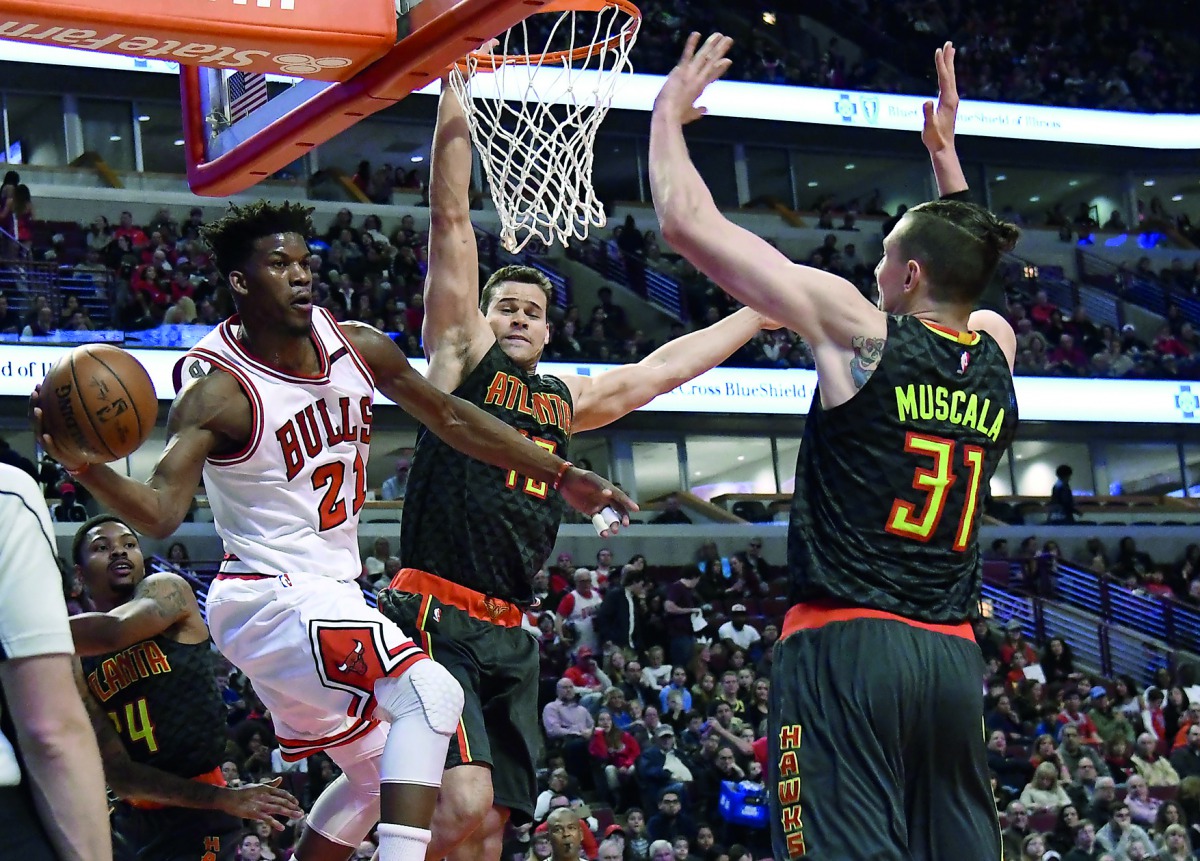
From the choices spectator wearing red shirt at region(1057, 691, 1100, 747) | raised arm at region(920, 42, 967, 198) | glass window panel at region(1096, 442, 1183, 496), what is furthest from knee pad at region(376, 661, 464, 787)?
glass window panel at region(1096, 442, 1183, 496)

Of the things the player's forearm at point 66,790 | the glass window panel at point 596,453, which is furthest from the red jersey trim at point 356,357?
the glass window panel at point 596,453

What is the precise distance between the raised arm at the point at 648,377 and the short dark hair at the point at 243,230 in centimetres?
173

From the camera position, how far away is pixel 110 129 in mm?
26406

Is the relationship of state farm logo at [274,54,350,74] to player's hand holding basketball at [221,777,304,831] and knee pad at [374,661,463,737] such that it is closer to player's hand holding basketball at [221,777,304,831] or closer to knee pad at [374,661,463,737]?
knee pad at [374,661,463,737]

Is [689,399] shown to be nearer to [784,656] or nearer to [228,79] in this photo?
[228,79]

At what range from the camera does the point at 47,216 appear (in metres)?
23.1

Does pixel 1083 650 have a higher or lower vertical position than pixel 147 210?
lower

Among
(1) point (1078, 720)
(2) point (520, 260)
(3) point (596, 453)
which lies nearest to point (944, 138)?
(1) point (1078, 720)

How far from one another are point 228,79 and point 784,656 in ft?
13.3

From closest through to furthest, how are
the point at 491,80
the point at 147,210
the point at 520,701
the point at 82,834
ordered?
the point at 82,834, the point at 520,701, the point at 491,80, the point at 147,210

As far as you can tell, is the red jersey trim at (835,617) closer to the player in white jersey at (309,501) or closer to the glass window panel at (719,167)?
the player in white jersey at (309,501)

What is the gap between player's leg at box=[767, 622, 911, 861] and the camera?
403cm

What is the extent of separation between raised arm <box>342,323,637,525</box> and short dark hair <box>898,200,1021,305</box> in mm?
1495

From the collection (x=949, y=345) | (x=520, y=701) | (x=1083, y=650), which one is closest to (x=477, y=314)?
(x=520, y=701)
